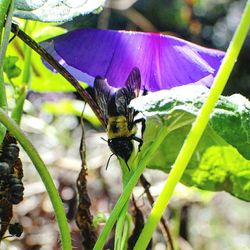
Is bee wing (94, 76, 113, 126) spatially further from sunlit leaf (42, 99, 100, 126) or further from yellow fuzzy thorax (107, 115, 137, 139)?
sunlit leaf (42, 99, 100, 126)

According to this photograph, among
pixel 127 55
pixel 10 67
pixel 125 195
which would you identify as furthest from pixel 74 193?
pixel 125 195

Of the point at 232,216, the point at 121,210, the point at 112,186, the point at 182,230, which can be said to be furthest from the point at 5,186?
the point at 232,216

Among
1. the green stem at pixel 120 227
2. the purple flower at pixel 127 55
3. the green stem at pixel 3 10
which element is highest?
the green stem at pixel 3 10

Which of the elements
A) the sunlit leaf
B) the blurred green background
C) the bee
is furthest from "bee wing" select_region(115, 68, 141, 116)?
the sunlit leaf

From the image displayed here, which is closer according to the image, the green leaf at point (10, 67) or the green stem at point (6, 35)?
the green stem at point (6, 35)

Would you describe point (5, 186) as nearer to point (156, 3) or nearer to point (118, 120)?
point (118, 120)

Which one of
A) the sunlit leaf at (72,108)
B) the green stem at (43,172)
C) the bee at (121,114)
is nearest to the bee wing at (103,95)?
the bee at (121,114)

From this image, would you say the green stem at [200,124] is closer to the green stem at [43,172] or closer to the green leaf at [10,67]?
the green stem at [43,172]
